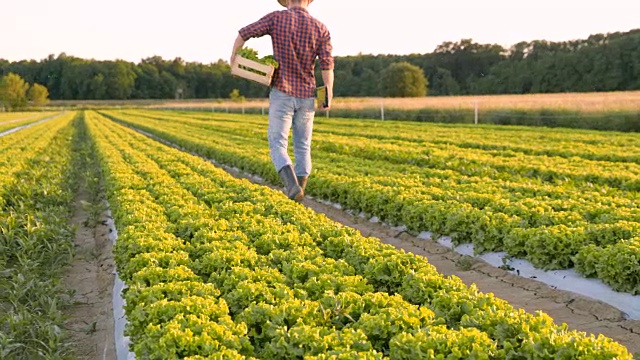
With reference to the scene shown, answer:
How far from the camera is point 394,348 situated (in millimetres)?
3141

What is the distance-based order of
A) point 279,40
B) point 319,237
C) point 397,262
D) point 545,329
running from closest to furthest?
point 545,329, point 397,262, point 319,237, point 279,40

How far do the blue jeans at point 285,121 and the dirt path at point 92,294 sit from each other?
2458 millimetres

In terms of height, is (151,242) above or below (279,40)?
below

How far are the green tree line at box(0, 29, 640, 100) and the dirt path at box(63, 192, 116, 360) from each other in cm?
1264

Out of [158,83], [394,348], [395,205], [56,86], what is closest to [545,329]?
[394,348]

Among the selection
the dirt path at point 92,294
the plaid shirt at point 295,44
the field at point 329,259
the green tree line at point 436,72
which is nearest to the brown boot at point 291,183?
the field at point 329,259

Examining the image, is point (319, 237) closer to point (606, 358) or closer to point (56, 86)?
point (606, 358)

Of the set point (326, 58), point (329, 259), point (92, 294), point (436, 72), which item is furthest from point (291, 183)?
point (436, 72)

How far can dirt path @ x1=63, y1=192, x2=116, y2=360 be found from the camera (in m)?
4.58

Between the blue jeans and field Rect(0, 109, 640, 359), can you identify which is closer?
field Rect(0, 109, 640, 359)

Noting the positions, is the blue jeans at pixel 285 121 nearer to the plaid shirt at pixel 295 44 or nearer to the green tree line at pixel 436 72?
the plaid shirt at pixel 295 44

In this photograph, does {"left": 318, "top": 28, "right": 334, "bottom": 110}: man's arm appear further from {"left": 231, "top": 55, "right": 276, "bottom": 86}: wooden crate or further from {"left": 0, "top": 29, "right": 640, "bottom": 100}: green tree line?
{"left": 0, "top": 29, "right": 640, "bottom": 100}: green tree line

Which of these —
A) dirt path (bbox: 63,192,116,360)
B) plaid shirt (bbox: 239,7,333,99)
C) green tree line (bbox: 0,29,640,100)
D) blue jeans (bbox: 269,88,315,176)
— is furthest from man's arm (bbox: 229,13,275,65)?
green tree line (bbox: 0,29,640,100)

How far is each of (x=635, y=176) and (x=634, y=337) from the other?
5.74 meters
